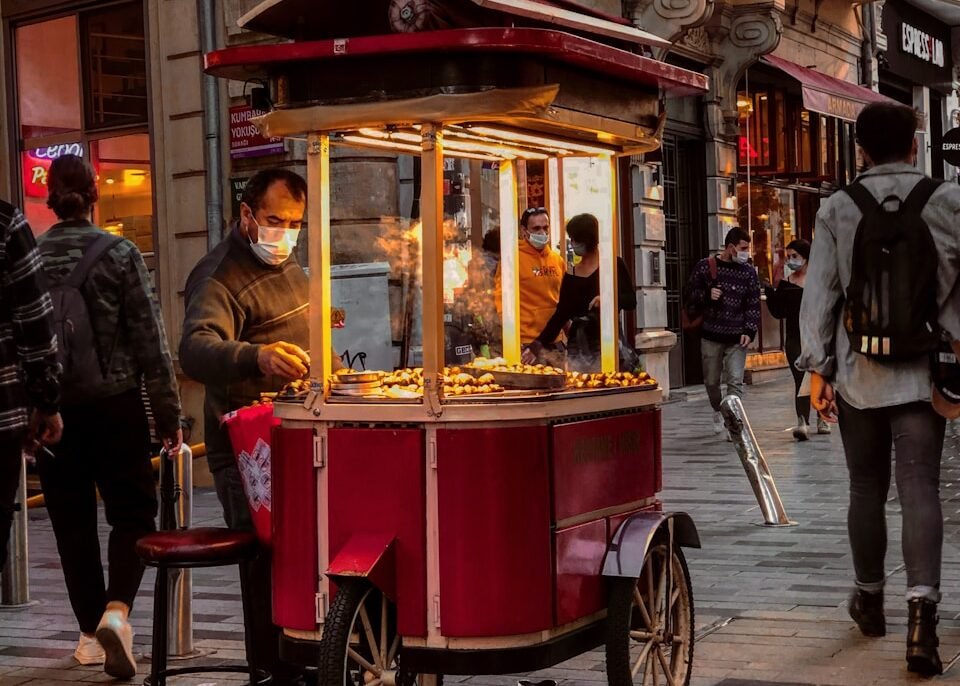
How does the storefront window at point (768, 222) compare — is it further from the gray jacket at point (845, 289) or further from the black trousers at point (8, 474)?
the black trousers at point (8, 474)

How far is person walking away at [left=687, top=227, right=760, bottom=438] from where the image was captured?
1399 centimetres

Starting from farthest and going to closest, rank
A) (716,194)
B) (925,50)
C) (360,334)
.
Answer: (925,50) → (716,194) → (360,334)

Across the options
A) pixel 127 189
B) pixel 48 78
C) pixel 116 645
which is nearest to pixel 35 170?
pixel 48 78

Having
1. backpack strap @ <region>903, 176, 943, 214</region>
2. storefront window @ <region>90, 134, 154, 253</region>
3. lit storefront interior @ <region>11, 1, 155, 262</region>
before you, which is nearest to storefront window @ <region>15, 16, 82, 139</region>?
→ lit storefront interior @ <region>11, 1, 155, 262</region>

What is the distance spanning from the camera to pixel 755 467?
30.8ft

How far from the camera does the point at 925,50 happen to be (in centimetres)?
3145

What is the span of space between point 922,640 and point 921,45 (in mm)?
27474

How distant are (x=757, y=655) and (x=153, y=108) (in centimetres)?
1152

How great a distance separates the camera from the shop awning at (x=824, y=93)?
20703mm

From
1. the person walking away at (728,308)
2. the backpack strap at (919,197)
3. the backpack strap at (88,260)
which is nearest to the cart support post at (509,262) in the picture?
the backpack strap at (919,197)

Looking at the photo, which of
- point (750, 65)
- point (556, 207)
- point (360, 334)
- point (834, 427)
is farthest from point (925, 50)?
point (556, 207)

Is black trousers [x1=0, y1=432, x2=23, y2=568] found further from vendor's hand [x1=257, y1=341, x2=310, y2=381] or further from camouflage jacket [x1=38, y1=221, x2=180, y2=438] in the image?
camouflage jacket [x1=38, y1=221, x2=180, y2=438]

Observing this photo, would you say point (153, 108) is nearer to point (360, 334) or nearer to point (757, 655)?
point (360, 334)

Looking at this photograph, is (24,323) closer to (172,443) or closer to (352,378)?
(352,378)
